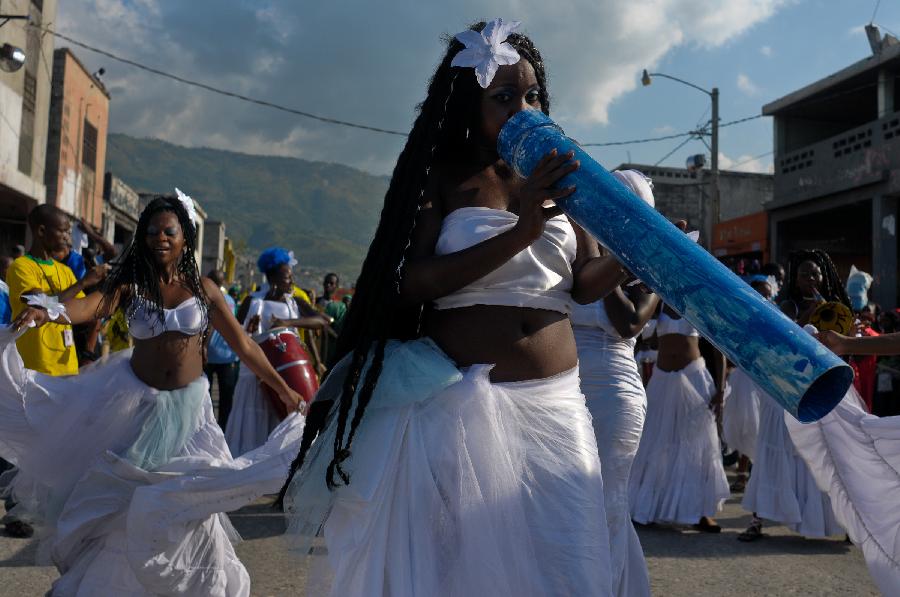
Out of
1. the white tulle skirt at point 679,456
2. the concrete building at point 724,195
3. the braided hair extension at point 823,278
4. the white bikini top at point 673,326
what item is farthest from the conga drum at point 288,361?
the concrete building at point 724,195

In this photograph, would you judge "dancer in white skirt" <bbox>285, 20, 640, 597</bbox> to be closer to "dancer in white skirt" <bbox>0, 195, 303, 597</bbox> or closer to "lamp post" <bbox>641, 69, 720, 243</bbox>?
"dancer in white skirt" <bbox>0, 195, 303, 597</bbox>

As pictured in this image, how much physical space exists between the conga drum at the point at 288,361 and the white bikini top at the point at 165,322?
3325mm

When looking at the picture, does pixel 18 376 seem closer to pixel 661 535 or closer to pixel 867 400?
pixel 661 535

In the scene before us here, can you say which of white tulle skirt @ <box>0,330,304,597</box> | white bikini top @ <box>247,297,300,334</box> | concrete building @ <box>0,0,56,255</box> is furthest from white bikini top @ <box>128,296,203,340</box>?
concrete building @ <box>0,0,56,255</box>

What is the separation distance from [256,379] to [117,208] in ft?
93.8

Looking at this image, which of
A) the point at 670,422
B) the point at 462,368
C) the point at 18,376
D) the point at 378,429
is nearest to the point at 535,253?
the point at 462,368

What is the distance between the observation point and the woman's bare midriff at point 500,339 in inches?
95.0

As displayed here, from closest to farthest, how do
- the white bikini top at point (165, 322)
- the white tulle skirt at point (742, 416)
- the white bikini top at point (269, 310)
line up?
the white bikini top at point (165, 322), the white tulle skirt at point (742, 416), the white bikini top at point (269, 310)

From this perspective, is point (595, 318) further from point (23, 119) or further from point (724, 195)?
point (724, 195)

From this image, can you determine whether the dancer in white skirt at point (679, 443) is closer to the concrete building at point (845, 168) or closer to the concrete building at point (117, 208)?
the concrete building at point (845, 168)

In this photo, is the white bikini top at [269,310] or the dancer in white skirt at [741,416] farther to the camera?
the white bikini top at [269,310]

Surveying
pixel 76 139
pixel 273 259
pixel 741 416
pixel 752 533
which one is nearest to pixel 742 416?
pixel 741 416

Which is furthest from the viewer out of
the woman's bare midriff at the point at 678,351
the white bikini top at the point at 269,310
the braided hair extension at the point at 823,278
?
the white bikini top at the point at 269,310

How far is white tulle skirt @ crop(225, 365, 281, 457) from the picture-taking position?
797 cm
